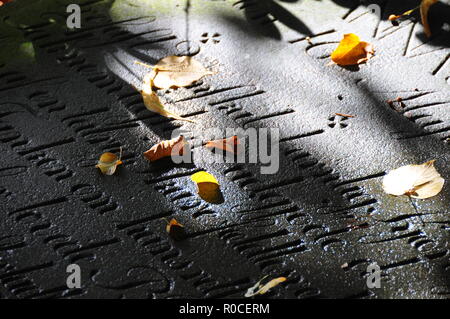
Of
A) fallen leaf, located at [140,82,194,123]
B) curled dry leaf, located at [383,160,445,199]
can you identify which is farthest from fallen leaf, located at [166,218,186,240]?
curled dry leaf, located at [383,160,445,199]

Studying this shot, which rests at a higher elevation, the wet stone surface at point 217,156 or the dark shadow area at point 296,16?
the dark shadow area at point 296,16

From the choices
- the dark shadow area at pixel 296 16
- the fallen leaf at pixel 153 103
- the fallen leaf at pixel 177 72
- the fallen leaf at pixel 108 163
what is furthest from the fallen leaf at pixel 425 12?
the fallen leaf at pixel 108 163

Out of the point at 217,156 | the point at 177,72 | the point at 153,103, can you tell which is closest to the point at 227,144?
the point at 217,156

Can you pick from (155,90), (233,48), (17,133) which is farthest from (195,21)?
(17,133)

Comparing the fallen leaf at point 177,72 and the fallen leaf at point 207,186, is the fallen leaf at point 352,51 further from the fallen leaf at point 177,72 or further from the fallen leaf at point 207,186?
the fallen leaf at point 207,186

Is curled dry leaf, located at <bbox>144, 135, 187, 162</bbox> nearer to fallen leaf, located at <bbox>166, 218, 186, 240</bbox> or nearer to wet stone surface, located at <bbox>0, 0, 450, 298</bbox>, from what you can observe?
wet stone surface, located at <bbox>0, 0, 450, 298</bbox>

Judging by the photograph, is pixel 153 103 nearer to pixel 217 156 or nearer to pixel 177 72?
pixel 177 72
